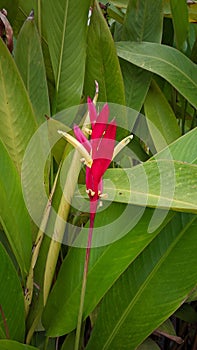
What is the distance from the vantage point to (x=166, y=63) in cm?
72

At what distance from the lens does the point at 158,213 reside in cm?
52

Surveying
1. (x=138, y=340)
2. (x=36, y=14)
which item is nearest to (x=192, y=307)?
(x=138, y=340)

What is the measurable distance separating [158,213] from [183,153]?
79 millimetres

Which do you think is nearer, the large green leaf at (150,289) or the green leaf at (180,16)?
the large green leaf at (150,289)

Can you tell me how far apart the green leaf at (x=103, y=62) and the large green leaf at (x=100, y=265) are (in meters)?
0.14

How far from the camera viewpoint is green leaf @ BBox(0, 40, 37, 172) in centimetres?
55

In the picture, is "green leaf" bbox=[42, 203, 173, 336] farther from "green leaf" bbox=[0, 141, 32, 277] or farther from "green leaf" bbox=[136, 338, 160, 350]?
"green leaf" bbox=[136, 338, 160, 350]

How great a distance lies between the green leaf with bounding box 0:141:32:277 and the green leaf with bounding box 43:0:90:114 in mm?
164

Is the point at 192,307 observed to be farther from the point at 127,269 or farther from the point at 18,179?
the point at 18,179

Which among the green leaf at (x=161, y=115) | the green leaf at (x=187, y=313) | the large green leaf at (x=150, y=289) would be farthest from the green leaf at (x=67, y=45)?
the green leaf at (x=187, y=313)

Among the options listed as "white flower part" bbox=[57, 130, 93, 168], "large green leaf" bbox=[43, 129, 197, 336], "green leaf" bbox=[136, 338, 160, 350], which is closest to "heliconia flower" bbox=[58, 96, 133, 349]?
"white flower part" bbox=[57, 130, 93, 168]

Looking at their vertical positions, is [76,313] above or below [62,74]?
below

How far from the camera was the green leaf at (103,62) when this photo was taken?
24.5 inches

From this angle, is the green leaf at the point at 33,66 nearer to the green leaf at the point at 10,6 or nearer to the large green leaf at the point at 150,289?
the green leaf at the point at 10,6
